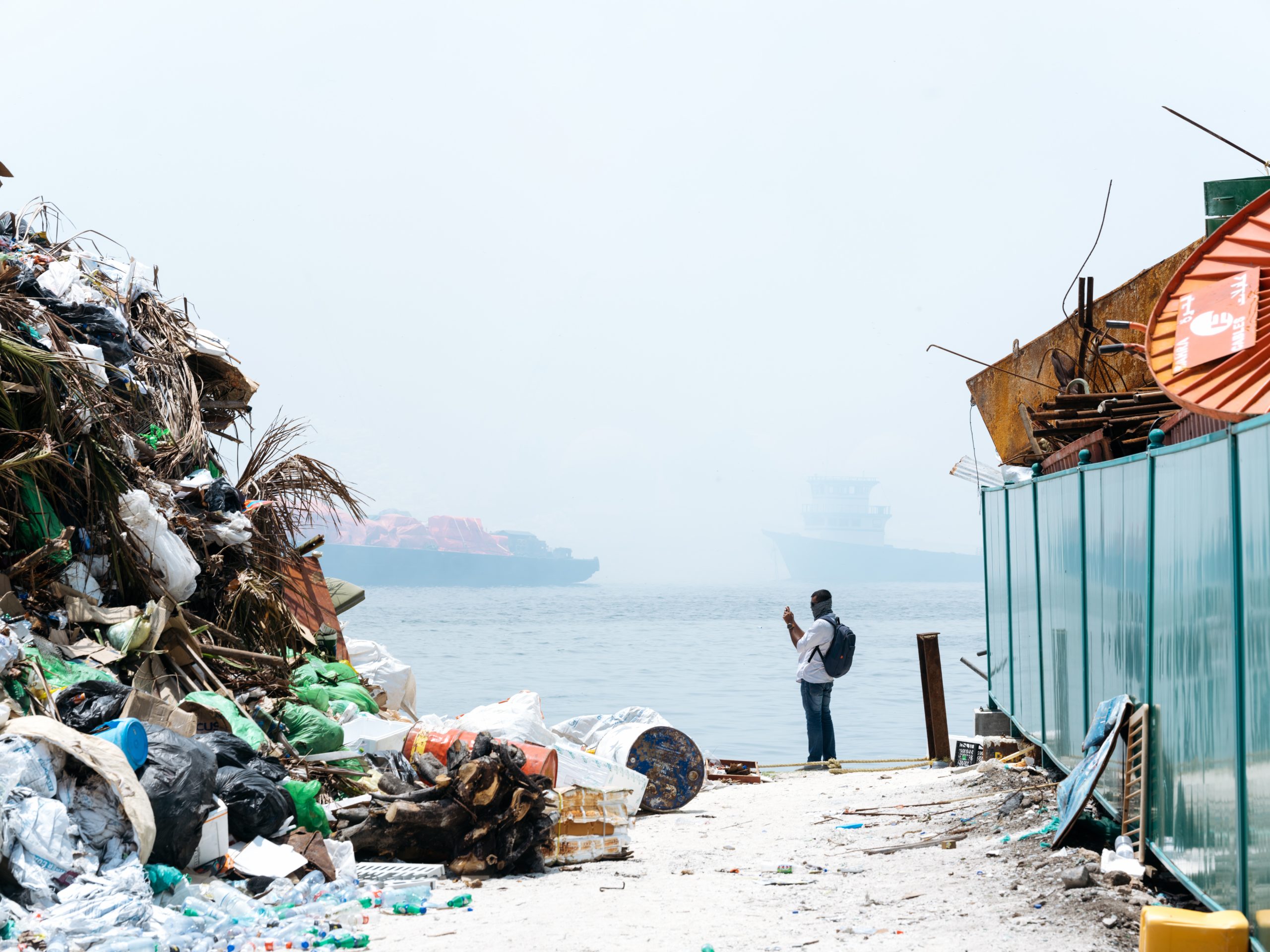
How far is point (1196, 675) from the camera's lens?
13.6 feet

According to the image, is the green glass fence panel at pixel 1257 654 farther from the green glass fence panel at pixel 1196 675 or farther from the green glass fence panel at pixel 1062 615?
the green glass fence panel at pixel 1062 615

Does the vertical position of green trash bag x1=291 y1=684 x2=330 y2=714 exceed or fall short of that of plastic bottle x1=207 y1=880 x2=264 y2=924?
it exceeds it

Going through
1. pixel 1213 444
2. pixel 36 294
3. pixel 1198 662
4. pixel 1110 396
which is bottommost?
pixel 1198 662

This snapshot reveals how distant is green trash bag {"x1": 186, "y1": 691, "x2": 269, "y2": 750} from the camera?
6.83 meters

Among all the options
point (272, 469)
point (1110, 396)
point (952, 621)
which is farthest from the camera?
point (952, 621)

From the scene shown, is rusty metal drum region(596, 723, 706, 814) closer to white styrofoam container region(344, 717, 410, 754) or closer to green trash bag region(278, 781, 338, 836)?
white styrofoam container region(344, 717, 410, 754)

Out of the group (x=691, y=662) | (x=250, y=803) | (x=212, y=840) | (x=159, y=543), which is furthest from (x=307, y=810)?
(x=691, y=662)

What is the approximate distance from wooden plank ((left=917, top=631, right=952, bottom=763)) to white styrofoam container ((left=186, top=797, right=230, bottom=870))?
716cm

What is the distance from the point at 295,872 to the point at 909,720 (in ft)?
65.6

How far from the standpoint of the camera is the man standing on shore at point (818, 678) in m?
10.8

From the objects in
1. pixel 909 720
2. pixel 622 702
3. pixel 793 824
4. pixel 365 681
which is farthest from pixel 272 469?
pixel 622 702

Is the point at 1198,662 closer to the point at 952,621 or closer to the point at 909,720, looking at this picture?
the point at 909,720

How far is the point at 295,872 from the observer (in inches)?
221

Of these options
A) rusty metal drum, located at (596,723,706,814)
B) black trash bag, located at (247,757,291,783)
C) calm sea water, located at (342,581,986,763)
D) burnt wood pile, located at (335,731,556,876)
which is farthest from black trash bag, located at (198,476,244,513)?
calm sea water, located at (342,581,986,763)
